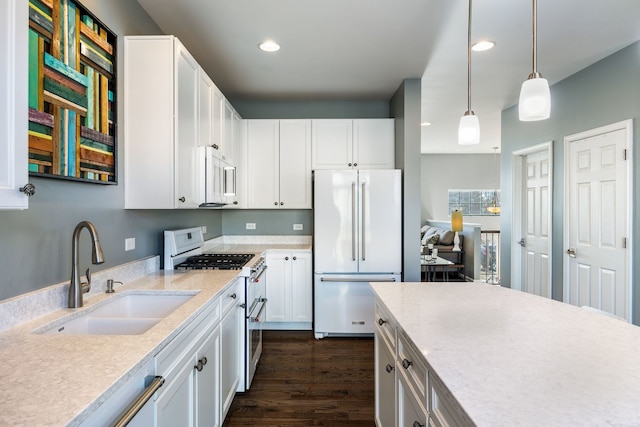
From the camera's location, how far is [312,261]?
3.80 meters

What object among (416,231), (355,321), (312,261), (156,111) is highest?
(156,111)

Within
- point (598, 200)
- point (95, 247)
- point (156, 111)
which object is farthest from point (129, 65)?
point (598, 200)

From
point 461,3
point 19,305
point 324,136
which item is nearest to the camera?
point 19,305

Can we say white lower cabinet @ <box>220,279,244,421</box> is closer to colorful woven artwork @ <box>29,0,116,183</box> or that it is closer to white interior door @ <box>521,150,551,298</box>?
colorful woven artwork @ <box>29,0,116,183</box>

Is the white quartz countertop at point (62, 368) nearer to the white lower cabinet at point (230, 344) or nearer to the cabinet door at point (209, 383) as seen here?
the cabinet door at point (209, 383)

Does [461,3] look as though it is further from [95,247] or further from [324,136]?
[95,247]

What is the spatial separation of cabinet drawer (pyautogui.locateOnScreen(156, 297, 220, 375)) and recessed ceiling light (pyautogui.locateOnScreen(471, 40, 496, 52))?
8.98 feet

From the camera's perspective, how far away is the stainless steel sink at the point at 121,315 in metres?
1.46

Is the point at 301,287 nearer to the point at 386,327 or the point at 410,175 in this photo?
the point at 410,175

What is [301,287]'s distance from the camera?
12.5ft

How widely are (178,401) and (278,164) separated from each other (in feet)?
9.84

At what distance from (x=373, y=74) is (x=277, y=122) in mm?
1229

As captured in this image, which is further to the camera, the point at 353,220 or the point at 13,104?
the point at 353,220

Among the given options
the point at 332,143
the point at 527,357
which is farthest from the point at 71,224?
the point at 332,143
